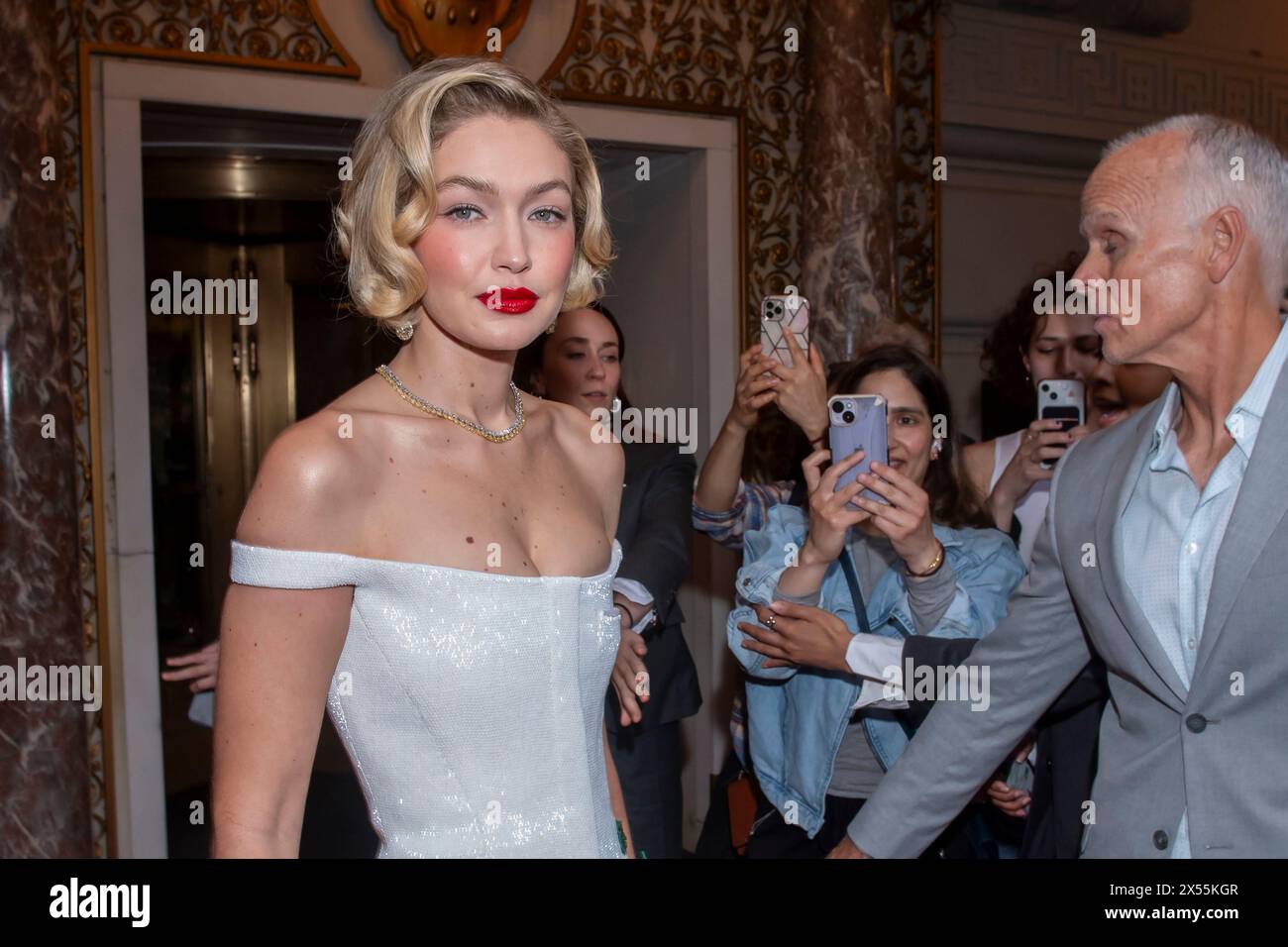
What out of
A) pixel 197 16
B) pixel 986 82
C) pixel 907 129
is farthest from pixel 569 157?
pixel 986 82

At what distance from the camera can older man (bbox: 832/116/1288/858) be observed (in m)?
1.47

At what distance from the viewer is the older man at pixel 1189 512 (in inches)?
58.1

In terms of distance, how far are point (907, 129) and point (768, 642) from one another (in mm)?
3120

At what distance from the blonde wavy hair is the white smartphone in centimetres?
179

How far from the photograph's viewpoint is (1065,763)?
1892 millimetres

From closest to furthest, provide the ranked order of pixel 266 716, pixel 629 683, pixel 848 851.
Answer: pixel 266 716 < pixel 848 851 < pixel 629 683

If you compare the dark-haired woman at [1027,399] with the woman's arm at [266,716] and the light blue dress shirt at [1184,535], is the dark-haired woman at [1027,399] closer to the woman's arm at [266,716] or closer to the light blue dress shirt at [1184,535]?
the light blue dress shirt at [1184,535]

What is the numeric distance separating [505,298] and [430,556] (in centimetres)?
30

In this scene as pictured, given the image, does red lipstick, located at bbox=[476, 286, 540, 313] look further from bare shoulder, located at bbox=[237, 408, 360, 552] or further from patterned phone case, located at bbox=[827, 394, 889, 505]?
patterned phone case, located at bbox=[827, 394, 889, 505]

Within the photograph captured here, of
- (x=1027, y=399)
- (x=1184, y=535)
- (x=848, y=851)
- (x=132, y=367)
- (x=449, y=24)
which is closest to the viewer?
(x=1184, y=535)

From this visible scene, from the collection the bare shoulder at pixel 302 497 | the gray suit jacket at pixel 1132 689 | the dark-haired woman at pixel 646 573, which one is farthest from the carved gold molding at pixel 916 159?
the bare shoulder at pixel 302 497

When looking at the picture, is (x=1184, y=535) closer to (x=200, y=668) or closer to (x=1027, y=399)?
(x=200, y=668)

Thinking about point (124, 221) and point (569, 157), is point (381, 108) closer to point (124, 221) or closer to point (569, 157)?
point (569, 157)

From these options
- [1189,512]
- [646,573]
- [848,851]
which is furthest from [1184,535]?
[646,573]
